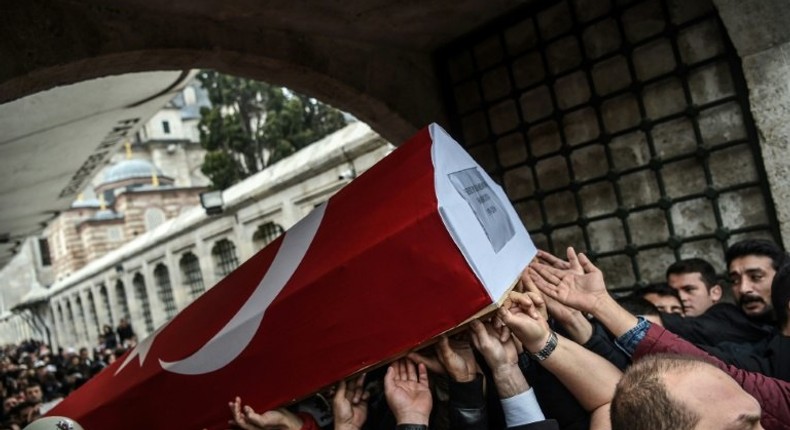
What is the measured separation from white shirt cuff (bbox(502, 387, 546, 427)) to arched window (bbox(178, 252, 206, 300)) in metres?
14.3

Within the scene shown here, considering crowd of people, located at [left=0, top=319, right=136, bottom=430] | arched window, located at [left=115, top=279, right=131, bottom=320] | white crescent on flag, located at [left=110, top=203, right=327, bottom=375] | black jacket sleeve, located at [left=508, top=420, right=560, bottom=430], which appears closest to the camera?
black jacket sleeve, located at [left=508, top=420, right=560, bottom=430]

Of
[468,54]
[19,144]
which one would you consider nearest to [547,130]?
[468,54]

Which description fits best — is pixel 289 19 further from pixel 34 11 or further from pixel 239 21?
pixel 34 11

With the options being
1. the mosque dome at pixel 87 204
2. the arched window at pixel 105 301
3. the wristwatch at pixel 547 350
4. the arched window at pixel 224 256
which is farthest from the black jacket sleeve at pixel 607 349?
the mosque dome at pixel 87 204

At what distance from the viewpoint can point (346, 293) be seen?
1801 mm

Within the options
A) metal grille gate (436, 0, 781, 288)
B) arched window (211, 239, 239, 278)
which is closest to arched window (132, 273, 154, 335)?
arched window (211, 239, 239, 278)

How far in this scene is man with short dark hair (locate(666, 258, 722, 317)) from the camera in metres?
2.95

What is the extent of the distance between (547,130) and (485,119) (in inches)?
18.3

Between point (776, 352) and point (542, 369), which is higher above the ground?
point (542, 369)

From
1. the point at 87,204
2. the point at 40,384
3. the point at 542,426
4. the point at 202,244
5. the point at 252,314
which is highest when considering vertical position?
the point at 87,204

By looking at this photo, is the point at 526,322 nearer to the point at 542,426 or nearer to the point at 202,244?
the point at 542,426

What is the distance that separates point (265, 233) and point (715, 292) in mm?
9873

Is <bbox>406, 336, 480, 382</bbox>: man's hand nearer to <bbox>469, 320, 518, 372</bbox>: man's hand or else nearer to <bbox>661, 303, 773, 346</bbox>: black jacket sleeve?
<bbox>469, 320, 518, 372</bbox>: man's hand

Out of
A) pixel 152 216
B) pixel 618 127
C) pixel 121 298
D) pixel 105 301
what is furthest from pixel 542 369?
pixel 152 216
